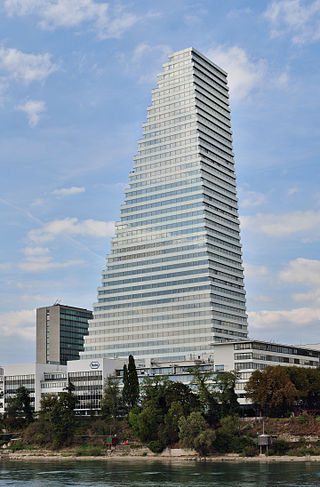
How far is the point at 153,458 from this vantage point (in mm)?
173000

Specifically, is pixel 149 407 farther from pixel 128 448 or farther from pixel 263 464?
pixel 263 464

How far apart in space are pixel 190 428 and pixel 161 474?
31.3 meters

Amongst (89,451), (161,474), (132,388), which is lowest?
(89,451)

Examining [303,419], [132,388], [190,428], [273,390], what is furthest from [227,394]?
[132,388]

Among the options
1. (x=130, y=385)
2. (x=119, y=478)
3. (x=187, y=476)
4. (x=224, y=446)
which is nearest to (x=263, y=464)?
(x=224, y=446)

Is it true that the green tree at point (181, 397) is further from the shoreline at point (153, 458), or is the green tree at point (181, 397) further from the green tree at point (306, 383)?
the green tree at point (306, 383)

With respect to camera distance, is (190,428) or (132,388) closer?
(190,428)

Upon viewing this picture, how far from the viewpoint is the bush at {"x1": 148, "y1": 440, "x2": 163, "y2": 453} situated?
174125 millimetres

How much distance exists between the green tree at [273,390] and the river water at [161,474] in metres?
26.9

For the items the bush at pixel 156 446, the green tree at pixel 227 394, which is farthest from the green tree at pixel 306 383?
the bush at pixel 156 446

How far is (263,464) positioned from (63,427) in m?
67.1

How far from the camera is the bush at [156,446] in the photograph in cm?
17412

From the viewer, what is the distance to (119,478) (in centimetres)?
13238

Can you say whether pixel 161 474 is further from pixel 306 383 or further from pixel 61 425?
pixel 306 383
